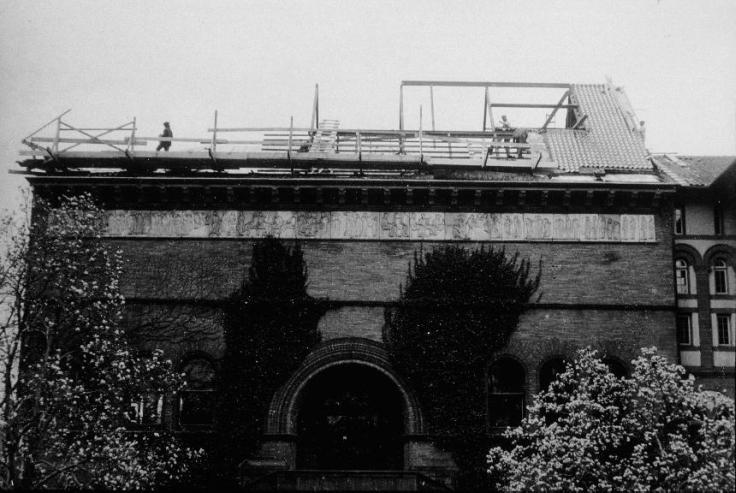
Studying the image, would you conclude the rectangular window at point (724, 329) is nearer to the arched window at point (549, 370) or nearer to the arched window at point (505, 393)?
the arched window at point (549, 370)

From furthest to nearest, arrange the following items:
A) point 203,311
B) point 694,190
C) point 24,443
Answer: point 694,190 → point 203,311 → point 24,443

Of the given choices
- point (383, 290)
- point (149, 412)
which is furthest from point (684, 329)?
point (149, 412)

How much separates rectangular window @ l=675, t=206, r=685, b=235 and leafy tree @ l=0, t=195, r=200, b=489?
1703 centimetres

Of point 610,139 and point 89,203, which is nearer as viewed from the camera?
point 89,203

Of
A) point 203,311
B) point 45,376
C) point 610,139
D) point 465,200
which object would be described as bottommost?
point 45,376

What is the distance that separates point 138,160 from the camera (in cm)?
2528

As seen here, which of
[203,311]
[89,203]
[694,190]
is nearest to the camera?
[89,203]

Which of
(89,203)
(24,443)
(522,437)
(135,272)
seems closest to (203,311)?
(135,272)

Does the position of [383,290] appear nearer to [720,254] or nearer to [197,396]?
[197,396]

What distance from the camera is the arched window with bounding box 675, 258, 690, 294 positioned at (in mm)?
27172

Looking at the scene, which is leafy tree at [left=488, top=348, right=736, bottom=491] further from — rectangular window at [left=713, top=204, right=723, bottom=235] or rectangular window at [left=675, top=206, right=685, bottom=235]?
rectangular window at [left=713, top=204, right=723, bottom=235]

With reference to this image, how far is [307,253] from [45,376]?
26.9ft

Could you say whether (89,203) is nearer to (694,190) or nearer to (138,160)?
(138,160)

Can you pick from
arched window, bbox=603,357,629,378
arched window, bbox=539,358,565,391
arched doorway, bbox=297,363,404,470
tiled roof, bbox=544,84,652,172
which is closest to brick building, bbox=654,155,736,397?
tiled roof, bbox=544,84,652,172
